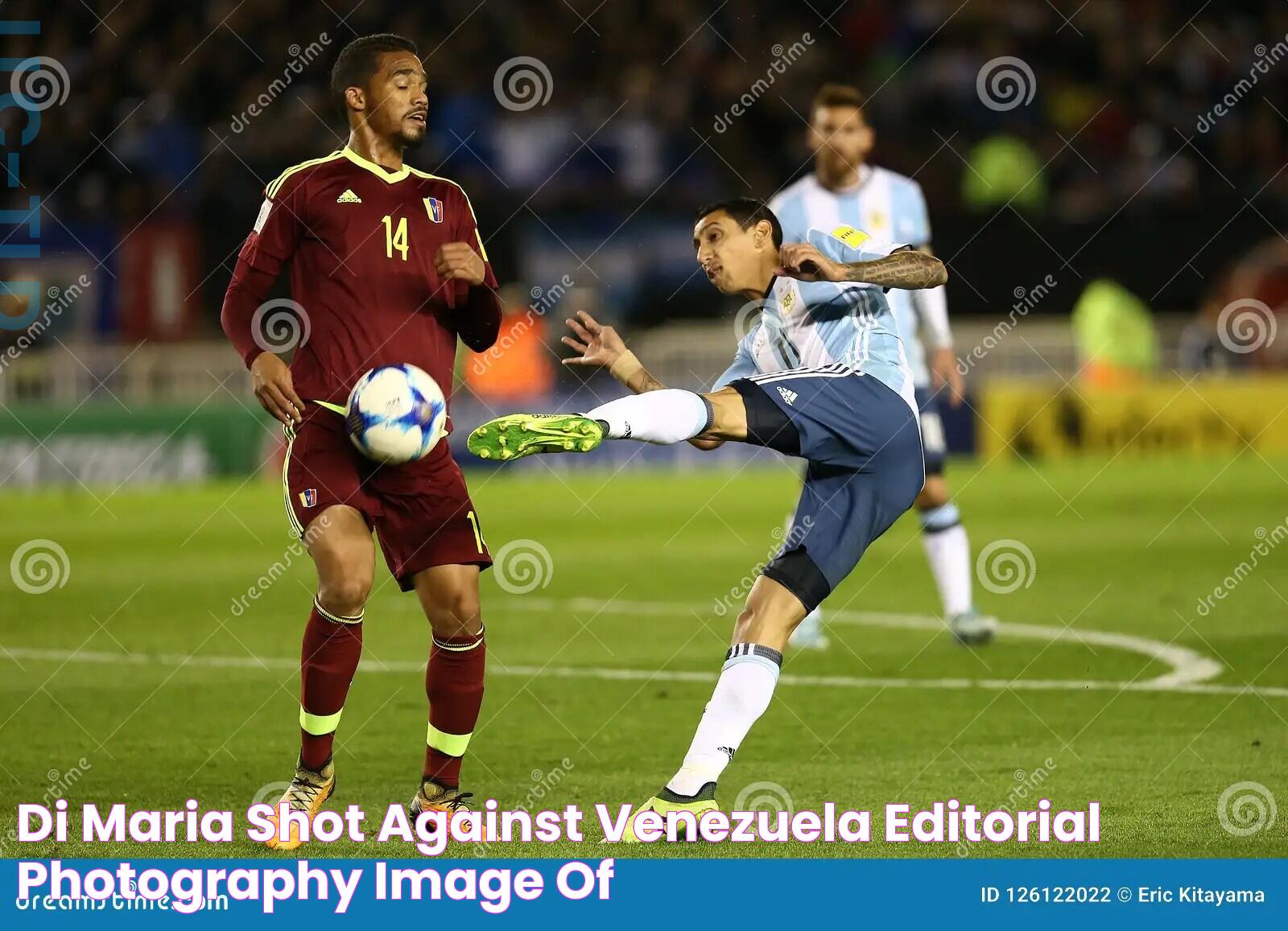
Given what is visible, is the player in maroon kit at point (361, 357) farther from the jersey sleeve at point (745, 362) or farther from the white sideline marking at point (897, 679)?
the white sideline marking at point (897, 679)

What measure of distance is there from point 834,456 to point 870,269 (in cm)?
55

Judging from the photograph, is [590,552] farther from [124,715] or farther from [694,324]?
[694,324]

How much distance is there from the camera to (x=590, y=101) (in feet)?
75.7

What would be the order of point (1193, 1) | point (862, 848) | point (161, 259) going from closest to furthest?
point (862, 848), point (161, 259), point (1193, 1)

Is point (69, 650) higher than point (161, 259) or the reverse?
the reverse

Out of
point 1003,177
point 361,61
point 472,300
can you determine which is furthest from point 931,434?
point 1003,177

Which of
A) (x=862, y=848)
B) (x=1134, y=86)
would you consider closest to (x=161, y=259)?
(x=1134, y=86)

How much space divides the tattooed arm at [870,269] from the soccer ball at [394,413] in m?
1.05

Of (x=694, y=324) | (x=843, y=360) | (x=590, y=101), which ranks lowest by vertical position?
(x=843, y=360)

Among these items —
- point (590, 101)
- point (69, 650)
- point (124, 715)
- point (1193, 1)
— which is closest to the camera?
point (124, 715)

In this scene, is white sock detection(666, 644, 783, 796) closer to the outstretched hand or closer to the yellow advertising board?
the outstretched hand

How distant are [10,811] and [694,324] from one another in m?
17.1

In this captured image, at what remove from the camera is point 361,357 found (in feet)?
17.4

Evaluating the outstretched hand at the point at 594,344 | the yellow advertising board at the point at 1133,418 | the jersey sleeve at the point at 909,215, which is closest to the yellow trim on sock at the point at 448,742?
the outstretched hand at the point at 594,344
